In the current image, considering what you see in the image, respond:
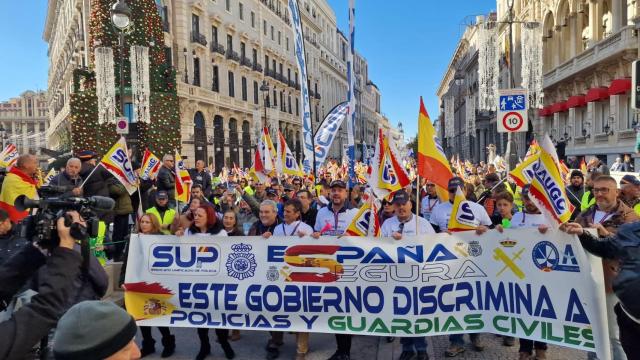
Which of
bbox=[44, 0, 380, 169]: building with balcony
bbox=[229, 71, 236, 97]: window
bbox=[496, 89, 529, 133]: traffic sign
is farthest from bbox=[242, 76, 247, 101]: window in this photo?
bbox=[496, 89, 529, 133]: traffic sign

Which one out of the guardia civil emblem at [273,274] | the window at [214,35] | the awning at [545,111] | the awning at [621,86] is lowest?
the guardia civil emblem at [273,274]

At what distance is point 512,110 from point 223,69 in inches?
1356

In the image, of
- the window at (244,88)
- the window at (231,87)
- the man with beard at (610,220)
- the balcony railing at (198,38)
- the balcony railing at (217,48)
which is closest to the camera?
the man with beard at (610,220)

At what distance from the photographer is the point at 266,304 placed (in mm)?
4910

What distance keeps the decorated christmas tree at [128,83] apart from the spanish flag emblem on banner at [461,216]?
21.3 m

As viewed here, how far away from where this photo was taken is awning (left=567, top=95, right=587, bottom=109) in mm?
29384

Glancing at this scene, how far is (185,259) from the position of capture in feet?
16.8

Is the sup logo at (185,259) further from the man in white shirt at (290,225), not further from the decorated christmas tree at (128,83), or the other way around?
the decorated christmas tree at (128,83)

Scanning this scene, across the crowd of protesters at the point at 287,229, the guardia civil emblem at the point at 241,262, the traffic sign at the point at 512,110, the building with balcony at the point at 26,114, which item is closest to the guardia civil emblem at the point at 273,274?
the guardia civil emblem at the point at 241,262

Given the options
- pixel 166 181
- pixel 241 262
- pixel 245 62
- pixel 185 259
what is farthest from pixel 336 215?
pixel 245 62

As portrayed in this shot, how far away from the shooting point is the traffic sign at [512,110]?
31.2ft

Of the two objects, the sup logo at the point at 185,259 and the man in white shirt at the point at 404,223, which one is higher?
the man in white shirt at the point at 404,223

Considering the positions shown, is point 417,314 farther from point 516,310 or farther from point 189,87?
point 189,87

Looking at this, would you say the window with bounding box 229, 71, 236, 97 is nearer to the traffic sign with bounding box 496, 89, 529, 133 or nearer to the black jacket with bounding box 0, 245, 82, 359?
the traffic sign with bounding box 496, 89, 529, 133
